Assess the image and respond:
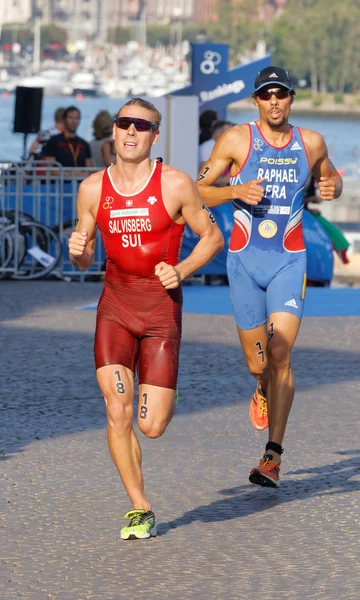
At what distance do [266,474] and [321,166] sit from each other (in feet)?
5.21

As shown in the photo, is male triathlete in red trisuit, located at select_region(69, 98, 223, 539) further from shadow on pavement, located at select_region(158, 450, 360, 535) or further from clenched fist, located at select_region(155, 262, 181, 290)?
shadow on pavement, located at select_region(158, 450, 360, 535)

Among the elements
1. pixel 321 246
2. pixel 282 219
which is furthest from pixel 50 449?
pixel 321 246

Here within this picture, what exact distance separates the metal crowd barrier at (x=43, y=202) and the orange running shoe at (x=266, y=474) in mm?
9917

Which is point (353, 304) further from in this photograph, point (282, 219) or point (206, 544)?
point (206, 544)

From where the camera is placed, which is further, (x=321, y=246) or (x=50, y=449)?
(x=321, y=246)

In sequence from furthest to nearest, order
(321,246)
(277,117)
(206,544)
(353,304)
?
1. (321,246)
2. (353,304)
3. (277,117)
4. (206,544)

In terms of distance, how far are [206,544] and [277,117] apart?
231cm

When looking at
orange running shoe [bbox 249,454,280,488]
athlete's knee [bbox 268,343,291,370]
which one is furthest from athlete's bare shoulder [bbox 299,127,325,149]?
orange running shoe [bbox 249,454,280,488]

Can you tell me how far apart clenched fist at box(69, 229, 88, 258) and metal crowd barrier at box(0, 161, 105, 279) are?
10.8 meters

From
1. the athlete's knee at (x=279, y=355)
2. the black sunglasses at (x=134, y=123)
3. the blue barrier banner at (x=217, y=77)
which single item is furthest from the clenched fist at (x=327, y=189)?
the blue barrier banner at (x=217, y=77)

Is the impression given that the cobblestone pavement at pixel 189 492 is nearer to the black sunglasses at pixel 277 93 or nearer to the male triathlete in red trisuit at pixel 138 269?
the male triathlete in red trisuit at pixel 138 269

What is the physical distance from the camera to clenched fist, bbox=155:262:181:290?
599 cm

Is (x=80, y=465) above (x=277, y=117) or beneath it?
beneath

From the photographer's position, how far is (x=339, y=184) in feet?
24.5
